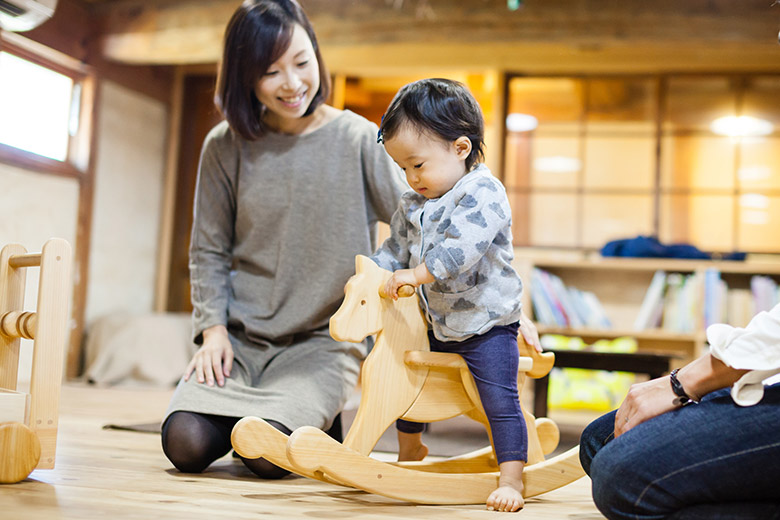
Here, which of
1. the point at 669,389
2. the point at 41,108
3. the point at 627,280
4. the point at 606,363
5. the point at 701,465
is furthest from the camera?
the point at 627,280

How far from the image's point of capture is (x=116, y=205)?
15.5 ft

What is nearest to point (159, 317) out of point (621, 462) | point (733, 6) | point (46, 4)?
point (46, 4)

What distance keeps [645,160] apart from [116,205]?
10.2ft

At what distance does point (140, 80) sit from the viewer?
16.1ft

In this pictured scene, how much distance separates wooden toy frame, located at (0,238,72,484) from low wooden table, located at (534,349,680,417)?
5.62 ft

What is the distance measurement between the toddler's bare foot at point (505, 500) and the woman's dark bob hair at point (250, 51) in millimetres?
965

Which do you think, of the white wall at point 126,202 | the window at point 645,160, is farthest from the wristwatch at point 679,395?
the white wall at point 126,202

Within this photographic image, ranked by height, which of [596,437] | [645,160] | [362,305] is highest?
[645,160]

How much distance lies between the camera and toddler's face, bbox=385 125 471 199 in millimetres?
1395

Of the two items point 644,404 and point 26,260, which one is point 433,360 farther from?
point 26,260

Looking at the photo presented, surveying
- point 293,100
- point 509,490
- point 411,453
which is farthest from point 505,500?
point 293,100

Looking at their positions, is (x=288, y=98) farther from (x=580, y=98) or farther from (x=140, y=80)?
(x=140, y=80)

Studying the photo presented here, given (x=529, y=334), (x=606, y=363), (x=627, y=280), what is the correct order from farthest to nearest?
(x=627, y=280) < (x=606, y=363) < (x=529, y=334)

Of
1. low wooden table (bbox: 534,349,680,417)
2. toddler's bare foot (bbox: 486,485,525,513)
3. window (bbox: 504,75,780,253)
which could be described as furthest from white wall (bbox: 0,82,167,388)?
toddler's bare foot (bbox: 486,485,525,513)
